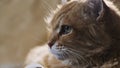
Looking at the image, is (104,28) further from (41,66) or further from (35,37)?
(35,37)

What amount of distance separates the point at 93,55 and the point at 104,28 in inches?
3.6

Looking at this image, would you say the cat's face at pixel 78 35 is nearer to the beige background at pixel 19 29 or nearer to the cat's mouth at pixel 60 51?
the cat's mouth at pixel 60 51

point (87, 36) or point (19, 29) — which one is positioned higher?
point (19, 29)

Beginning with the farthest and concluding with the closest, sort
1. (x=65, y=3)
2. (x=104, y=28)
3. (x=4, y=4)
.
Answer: (x=4, y=4)
(x=65, y=3)
(x=104, y=28)

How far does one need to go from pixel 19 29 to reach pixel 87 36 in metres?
1.35

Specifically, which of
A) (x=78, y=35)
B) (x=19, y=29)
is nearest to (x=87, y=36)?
(x=78, y=35)

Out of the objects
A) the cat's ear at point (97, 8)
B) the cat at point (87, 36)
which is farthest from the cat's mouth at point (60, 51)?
the cat's ear at point (97, 8)

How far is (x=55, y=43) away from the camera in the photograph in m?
1.01

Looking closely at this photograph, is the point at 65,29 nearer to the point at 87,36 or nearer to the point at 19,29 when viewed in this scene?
the point at 87,36

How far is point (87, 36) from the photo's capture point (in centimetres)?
96

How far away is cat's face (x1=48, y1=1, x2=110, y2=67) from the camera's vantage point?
3.10 ft

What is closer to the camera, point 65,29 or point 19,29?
point 65,29

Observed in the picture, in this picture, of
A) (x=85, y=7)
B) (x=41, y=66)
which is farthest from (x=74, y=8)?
(x=41, y=66)

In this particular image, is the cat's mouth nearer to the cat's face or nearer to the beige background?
the cat's face
